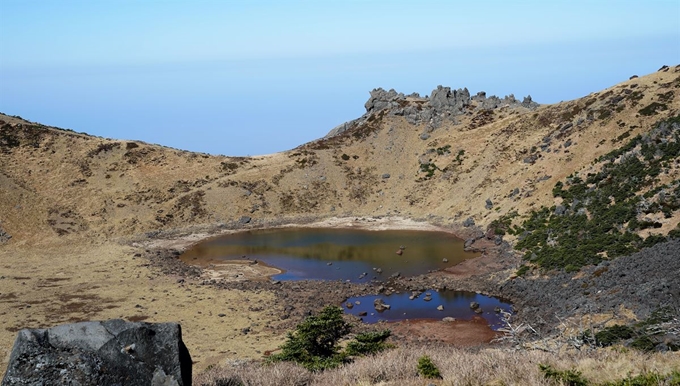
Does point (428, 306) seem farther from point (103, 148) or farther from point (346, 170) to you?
point (103, 148)

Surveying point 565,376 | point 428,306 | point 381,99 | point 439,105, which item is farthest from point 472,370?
point 381,99

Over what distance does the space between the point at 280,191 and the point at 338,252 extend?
2285 cm

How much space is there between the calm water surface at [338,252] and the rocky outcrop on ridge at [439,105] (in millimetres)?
33444

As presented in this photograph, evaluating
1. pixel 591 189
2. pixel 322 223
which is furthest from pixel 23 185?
pixel 591 189

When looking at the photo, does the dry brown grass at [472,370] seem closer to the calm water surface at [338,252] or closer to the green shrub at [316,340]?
the green shrub at [316,340]

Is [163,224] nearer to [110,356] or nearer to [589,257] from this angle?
[589,257]

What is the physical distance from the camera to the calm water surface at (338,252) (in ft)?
164

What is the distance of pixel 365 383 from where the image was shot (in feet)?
45.8

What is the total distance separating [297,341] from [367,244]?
37648 millimetres

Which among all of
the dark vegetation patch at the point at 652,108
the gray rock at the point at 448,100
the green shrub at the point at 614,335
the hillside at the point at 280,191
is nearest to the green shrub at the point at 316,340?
the hillside at the point at 280,191

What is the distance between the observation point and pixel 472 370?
550 inches

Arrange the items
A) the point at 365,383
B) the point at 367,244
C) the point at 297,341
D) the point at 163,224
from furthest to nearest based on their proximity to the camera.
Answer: the point at 163,224, the point at 367,244, the point at 297,341, the point at 365,383

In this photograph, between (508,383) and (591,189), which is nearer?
(508,383)

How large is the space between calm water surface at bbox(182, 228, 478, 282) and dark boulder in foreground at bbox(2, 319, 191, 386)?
36569 mm
